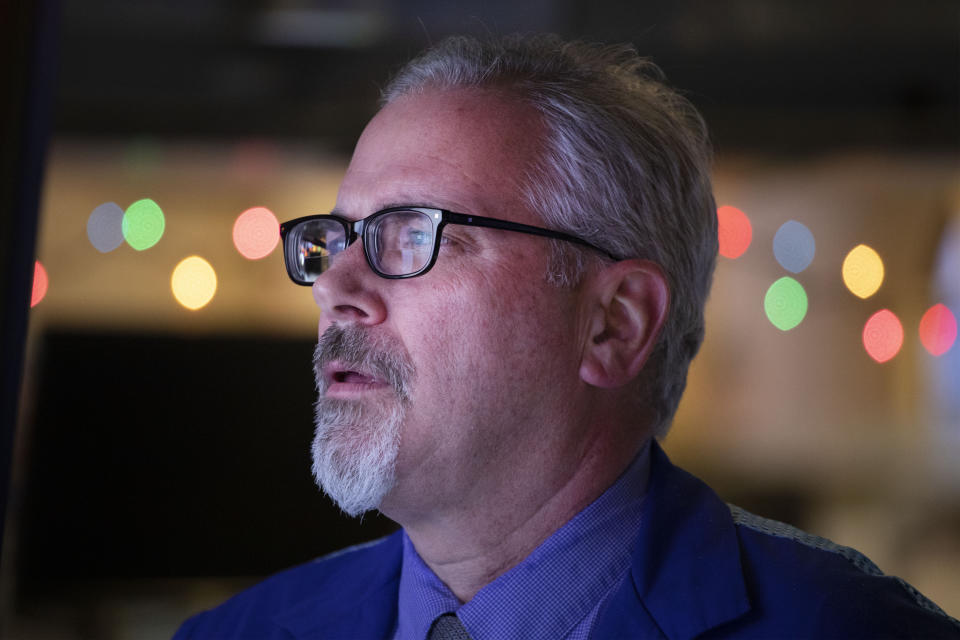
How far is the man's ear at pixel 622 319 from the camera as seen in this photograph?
1134 millimetres

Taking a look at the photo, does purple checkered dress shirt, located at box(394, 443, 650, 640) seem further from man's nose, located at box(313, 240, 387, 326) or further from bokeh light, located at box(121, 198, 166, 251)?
bokeh light, located at box(121, 198, 166, 251)

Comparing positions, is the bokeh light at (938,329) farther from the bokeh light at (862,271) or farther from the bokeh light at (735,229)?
the bokeh light at (735,229)

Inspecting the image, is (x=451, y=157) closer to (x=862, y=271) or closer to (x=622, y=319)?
(x=622, y=319)

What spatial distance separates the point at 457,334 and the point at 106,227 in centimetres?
520

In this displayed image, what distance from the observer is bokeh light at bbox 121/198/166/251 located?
5.66 m

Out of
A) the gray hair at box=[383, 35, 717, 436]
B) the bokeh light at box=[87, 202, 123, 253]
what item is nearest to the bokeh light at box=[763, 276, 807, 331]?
the bokeh light at box=[87, 202, 123, 253]

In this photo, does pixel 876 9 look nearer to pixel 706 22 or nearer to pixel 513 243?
pixel 706 22

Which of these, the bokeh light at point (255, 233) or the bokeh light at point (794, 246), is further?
the bokeh light at point (794, 246)

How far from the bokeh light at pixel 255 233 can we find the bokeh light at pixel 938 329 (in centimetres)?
425

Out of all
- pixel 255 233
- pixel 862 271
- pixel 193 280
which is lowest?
pixel 193 280

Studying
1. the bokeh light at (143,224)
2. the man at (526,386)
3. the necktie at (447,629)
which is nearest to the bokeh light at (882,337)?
the bokeh light at (143,224)

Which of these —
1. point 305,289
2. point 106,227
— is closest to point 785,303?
point 305,289

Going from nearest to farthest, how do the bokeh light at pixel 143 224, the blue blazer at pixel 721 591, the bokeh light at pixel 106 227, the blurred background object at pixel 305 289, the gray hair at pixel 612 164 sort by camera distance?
the blue blazer at pixel 721 591, the gray hair at pixel 612 164, the blurred background object at pixel 305 289, the bokeh light at pixel 106 227, the bokeh light at pixel 143 224

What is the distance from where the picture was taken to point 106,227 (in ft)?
18.6
